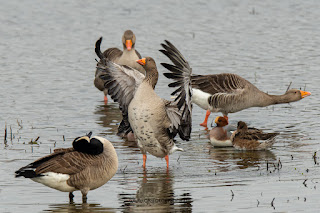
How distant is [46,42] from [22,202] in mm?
16633

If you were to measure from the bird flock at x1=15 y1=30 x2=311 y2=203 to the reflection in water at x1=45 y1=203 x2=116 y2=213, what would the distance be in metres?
0.18

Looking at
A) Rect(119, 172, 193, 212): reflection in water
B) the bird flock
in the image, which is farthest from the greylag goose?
Rect(119, 172, 193, 212): reflection in water

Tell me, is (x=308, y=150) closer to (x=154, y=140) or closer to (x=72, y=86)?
(x=154, y=140)

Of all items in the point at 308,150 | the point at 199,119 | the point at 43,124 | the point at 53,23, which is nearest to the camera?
the point at 308,150

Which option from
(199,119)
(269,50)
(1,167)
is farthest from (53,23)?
(1,167)

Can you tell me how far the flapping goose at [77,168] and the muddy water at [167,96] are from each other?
1.04 ft

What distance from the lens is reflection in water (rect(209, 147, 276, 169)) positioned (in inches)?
473

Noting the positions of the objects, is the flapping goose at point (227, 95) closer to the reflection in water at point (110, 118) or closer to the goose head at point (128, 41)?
the reflection in water at point (110, 118)

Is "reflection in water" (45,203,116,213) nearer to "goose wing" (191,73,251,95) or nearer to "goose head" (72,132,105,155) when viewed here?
"goose head" (72,132,105,155)

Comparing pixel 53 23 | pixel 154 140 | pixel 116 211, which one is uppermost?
pixel 53 23

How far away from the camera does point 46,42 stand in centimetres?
2556

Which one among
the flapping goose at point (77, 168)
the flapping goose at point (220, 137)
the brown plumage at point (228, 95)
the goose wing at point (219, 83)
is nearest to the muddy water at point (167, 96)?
the flapping goose at point (220, 137)

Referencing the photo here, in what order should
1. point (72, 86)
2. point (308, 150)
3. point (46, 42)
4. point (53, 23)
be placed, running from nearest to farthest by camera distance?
point (308, 150), point (72, 86), point (46, 42), point (53, 23)

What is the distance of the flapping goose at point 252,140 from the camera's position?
1289 centimetres
